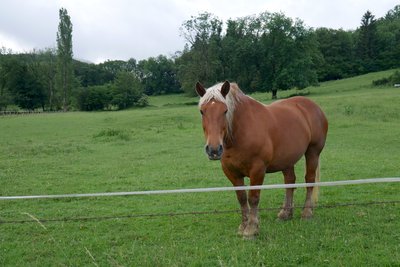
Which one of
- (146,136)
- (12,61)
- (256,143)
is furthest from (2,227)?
(12,61)

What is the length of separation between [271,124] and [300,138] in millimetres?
702

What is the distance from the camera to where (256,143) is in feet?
17.9

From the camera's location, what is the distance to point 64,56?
61656 mm

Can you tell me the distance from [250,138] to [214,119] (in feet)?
2.67

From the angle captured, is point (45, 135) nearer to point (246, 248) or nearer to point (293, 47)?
point (246, 248)

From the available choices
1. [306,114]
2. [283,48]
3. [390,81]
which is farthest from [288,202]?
[283,48]

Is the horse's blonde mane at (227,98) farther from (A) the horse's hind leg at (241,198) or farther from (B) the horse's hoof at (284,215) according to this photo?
(B) the horse's hoof at (284,215)

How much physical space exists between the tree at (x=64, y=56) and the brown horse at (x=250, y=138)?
60.8 metres

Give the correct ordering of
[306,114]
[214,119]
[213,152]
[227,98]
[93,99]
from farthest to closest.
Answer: [93,99] < [306,114] < [227,98] < [214,119] < [213,152]

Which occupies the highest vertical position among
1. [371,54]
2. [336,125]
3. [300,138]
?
[371,54]

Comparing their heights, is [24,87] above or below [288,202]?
above

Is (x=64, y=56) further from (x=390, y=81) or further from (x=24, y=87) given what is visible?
(x=390, y=81)

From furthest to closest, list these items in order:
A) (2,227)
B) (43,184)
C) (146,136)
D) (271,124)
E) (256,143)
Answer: (146,136) < (43,184) < (2,227) < (271,124) < (256,143)

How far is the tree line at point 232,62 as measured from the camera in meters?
55.8
